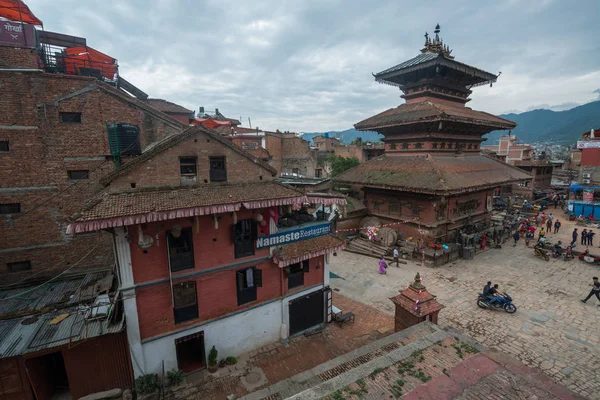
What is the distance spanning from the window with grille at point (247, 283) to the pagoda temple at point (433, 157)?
14.0 metres

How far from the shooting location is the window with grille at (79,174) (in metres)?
13.9

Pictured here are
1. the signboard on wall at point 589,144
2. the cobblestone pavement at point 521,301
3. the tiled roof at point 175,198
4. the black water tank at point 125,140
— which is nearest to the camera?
the tiled roof at point 175,198

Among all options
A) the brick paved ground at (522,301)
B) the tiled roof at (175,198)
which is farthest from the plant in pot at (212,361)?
the brick paved ground at (522,301)

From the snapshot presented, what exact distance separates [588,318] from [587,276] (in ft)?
22.0

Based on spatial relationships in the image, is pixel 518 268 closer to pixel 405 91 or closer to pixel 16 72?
pixel 405 91

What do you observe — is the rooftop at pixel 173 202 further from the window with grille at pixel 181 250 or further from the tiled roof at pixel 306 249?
the tiled roof at pixel 306 249

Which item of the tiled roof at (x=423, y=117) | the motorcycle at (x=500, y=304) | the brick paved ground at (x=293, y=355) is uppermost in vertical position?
the tiled roof at (x=423, y=117)

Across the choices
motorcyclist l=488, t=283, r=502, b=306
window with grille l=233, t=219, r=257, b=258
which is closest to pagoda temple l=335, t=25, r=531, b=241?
motorcyclist l=488, t=283, r=502, b=306

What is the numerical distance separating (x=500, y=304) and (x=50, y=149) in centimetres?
2402

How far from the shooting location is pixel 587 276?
58.6 feet

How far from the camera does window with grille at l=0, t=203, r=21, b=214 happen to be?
41.9ft

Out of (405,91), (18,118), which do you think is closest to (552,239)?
(405,91)

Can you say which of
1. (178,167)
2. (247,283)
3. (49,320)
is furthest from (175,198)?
(49,320)

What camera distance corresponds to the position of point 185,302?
1051 cm
